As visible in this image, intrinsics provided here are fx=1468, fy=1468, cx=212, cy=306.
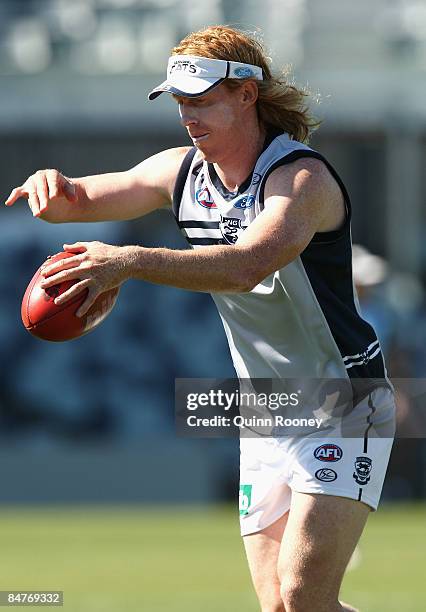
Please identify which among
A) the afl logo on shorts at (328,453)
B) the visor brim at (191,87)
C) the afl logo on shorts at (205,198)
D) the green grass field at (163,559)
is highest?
the visor brim at (191,87)

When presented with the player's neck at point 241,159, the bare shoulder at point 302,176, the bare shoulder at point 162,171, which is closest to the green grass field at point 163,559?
the bare shoulder at point 162,171

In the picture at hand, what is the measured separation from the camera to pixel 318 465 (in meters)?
5.47

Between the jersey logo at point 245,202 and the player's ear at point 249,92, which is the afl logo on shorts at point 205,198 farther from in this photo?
the player's ear at point 249,92

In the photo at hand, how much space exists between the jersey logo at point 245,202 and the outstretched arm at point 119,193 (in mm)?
435

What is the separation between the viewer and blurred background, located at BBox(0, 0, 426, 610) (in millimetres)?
15852

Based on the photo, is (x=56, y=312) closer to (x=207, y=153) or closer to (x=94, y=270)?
(x=94, y=270)

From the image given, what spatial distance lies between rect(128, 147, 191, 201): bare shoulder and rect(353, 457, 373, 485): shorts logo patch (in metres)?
1.29

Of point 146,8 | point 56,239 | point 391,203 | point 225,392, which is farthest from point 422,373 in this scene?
point 225,392

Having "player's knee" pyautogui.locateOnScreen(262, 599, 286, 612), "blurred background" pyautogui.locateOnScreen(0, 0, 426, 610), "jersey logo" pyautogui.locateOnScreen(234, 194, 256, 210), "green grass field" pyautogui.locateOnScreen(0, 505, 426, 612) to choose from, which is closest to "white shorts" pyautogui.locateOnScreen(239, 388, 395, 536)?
"player's knee" pyautogui.locateOnScreen(262, 599, 286, 612)

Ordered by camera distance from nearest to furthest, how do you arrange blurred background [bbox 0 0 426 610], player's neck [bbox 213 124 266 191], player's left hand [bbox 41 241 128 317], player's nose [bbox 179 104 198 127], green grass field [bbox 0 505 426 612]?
player's left hand [bbox 41 241 128 317], player's nose [bbox 179 104 198 127], player's neck [bbox 213 124 266 191], green grass field [bbox 0 505 426 612], blurred background [bbox 0 0 426 610]

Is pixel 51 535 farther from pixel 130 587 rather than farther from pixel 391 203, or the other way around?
pixel 391 203

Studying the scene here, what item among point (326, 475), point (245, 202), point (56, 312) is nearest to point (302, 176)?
point (245, 202)

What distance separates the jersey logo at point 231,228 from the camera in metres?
5.49

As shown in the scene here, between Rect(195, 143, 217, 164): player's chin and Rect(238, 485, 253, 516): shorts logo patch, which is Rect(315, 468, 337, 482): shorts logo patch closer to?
Rect(238, 485, 253, 516): shorts logo patch
